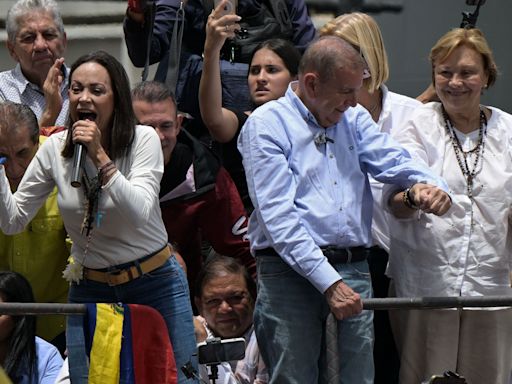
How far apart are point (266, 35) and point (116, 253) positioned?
6.85 feet

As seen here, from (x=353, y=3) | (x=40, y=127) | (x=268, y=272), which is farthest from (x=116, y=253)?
(x=353, y=3)

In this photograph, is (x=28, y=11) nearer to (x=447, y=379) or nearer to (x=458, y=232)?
(x=458, y=232)

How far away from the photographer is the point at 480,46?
6148mm

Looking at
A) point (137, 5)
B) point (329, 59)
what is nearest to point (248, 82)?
point (137, 5)

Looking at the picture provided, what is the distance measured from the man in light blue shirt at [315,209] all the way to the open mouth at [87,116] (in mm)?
620

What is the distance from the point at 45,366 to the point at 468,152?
210cm

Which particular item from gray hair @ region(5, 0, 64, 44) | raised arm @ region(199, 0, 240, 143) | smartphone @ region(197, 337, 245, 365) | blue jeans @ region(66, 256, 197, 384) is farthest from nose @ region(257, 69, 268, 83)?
smartphone @ region(197, 337, 245, 365)

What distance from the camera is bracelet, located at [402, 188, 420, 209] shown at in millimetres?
5633

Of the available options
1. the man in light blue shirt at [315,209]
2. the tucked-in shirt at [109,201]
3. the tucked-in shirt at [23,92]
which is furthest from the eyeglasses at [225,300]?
the tucked-in shirt at [23,92]

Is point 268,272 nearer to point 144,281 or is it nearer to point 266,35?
point 144,281

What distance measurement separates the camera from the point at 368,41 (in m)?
6.44

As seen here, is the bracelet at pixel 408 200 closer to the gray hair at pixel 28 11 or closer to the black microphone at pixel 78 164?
the black microphone at pixel 78 164

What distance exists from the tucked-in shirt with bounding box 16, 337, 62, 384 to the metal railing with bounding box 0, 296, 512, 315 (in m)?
0.73

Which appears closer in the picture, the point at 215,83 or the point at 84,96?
the point at 84,96
